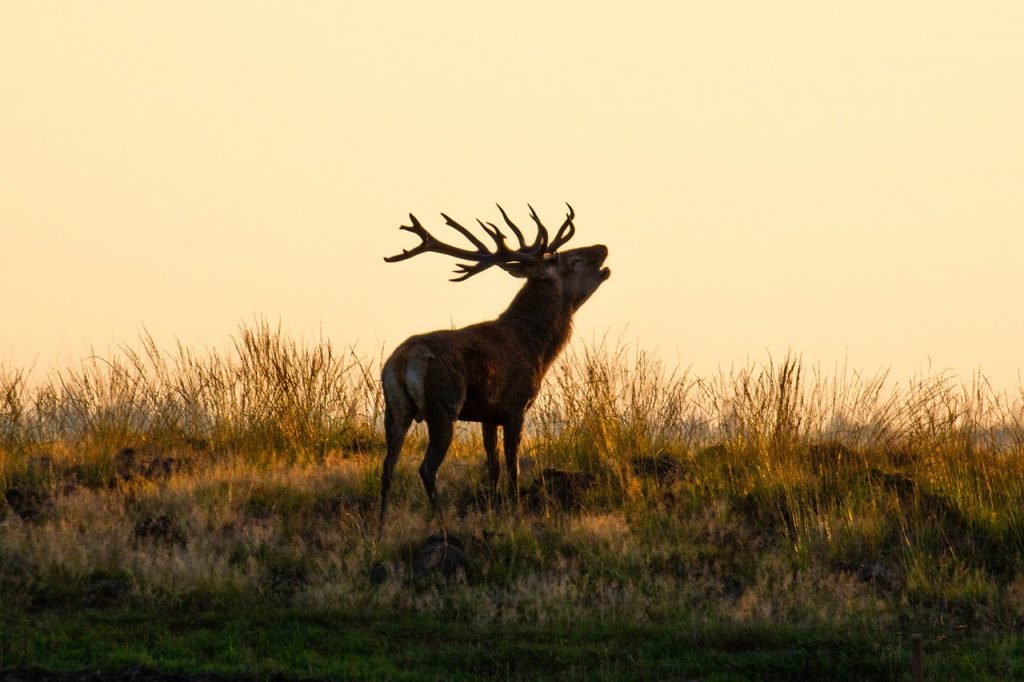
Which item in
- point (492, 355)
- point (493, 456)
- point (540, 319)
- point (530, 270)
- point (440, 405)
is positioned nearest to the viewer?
point (440, 405)

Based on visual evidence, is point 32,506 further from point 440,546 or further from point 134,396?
point 440,546

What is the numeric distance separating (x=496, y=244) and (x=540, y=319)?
31.6 inches

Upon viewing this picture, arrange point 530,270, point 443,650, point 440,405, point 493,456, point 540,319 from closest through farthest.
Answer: point 443,650, point 440,405, point 493,456, point 540,319, point 530,270

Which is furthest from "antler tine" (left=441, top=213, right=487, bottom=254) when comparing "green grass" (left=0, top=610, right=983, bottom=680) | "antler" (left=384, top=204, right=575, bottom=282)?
"green grass" (left=0, top=610, right=983, bottom=680)

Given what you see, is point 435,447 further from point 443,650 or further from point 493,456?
point 443,650

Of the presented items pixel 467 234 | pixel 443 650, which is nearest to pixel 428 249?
pixel 467 234

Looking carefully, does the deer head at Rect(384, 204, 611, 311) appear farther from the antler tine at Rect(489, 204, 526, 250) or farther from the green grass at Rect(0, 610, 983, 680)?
the green grass at Rect(0, 610, 983, 680)

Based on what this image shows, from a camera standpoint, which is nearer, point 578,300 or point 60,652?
point 60,652

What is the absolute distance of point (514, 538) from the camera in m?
12.1

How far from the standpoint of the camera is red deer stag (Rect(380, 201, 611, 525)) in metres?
12.2

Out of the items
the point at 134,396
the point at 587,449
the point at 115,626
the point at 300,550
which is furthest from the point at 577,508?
the point at 134,396

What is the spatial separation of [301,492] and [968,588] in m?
5.85

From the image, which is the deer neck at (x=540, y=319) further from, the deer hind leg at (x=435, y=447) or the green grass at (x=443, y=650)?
the green grass at (x=443, y=650)

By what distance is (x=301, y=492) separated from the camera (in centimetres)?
1373
